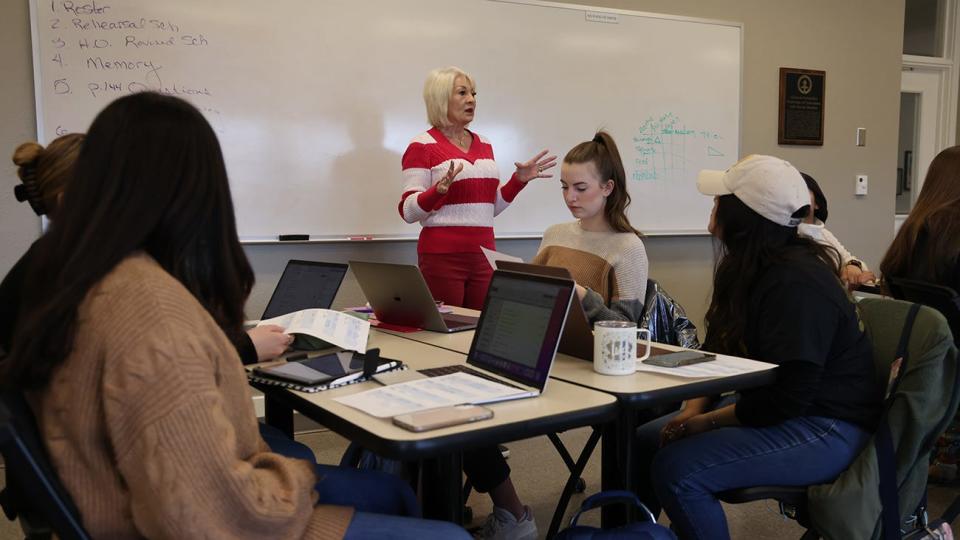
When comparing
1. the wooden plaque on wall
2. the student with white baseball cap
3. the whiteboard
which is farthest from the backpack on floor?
the wooden plaque on wall

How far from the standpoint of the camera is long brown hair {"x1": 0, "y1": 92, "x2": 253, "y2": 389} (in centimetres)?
91

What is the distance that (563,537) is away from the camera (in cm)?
139

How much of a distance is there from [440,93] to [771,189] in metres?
1.65

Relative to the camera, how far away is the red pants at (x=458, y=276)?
9.90 ft

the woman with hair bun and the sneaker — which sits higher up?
the woman with hair bun

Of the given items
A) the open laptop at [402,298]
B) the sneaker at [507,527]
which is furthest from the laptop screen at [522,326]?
the sneaker at [507,527]

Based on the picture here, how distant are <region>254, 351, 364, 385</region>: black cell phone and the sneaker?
0.85m

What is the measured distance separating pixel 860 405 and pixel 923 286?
74cm

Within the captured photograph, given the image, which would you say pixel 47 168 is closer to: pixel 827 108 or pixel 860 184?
pixel 827 108

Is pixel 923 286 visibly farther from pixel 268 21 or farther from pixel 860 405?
pixel 268 21

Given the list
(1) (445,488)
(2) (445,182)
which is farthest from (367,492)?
(2) (445,182)

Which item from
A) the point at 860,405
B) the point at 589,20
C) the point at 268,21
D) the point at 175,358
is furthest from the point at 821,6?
the point at 175,358

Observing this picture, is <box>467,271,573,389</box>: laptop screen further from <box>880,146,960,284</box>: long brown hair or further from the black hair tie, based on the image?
<box>880,146,960,284</box>: long brown hair

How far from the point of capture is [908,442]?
153 cm
